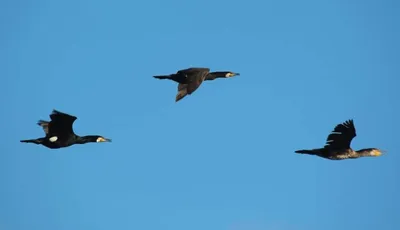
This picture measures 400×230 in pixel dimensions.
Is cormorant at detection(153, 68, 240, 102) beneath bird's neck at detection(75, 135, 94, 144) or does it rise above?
above

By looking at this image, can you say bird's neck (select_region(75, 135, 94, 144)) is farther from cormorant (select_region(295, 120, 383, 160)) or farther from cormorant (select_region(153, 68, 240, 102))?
cormorant (select_region(295, 120, 383, 160))

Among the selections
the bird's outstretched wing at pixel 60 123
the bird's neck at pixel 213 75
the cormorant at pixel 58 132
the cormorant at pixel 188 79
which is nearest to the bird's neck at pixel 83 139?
the cormorant at pixel 58 132

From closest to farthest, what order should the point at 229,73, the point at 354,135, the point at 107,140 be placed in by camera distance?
1. the point at 354,135
2. the point at 107,140
3. the point at 229,73

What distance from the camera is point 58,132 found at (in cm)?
5131

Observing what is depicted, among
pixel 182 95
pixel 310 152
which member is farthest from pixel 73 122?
pixel 310 152

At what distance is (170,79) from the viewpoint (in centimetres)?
5447

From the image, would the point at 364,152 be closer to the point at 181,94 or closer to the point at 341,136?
the point at 341,136

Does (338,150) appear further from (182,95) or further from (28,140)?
(28,140)

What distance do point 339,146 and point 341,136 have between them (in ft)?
2.12

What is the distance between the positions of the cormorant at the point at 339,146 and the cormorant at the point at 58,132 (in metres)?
9.28

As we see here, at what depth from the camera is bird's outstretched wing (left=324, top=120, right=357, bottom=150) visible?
5000 cm

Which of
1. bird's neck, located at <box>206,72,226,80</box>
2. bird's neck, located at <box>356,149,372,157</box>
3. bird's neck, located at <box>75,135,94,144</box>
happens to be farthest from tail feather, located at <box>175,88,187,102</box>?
bird's neck, located at <box>356,149,372,157</box>

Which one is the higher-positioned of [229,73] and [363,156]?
[229,73]

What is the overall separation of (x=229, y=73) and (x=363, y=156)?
29.5 feet
